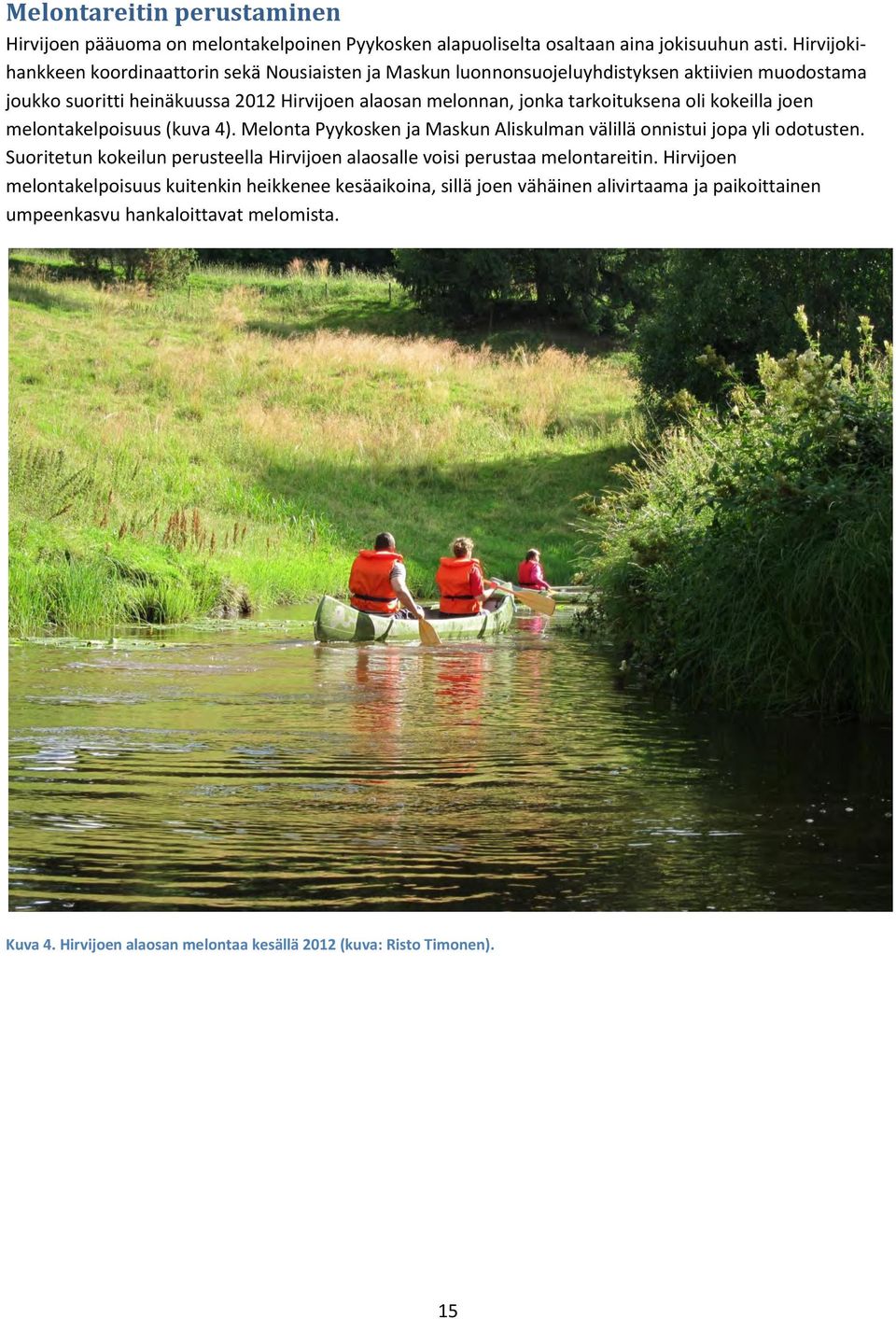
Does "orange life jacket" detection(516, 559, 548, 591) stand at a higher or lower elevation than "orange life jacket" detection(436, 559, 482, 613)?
higher

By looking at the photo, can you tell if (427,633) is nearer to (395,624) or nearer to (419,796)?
(395,624)

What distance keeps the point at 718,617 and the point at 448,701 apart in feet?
8.23

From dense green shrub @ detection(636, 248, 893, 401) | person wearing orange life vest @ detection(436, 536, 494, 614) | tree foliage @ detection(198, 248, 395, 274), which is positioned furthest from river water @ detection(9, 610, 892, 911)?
tree foliage @ detection(198, 248, 395, 274)

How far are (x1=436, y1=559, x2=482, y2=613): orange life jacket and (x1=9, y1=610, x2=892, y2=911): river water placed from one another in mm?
3857

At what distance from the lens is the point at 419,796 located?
9.34m

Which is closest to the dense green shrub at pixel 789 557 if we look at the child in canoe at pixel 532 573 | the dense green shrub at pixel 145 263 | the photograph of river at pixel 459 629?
the photograph of river at pixel 459 629

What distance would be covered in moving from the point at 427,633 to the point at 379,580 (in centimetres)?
87

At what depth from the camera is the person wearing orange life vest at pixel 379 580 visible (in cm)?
1806

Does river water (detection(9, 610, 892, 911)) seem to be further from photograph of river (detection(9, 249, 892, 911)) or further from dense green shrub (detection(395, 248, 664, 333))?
dense green shrub (detection(395, 248, 664, 333))

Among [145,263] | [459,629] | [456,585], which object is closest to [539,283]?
[145,263]

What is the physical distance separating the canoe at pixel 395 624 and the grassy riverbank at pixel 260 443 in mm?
3249

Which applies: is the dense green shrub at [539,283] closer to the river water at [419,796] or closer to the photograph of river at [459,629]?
the photograph of river at [459,629]

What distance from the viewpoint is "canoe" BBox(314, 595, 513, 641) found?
1734 centimetres
